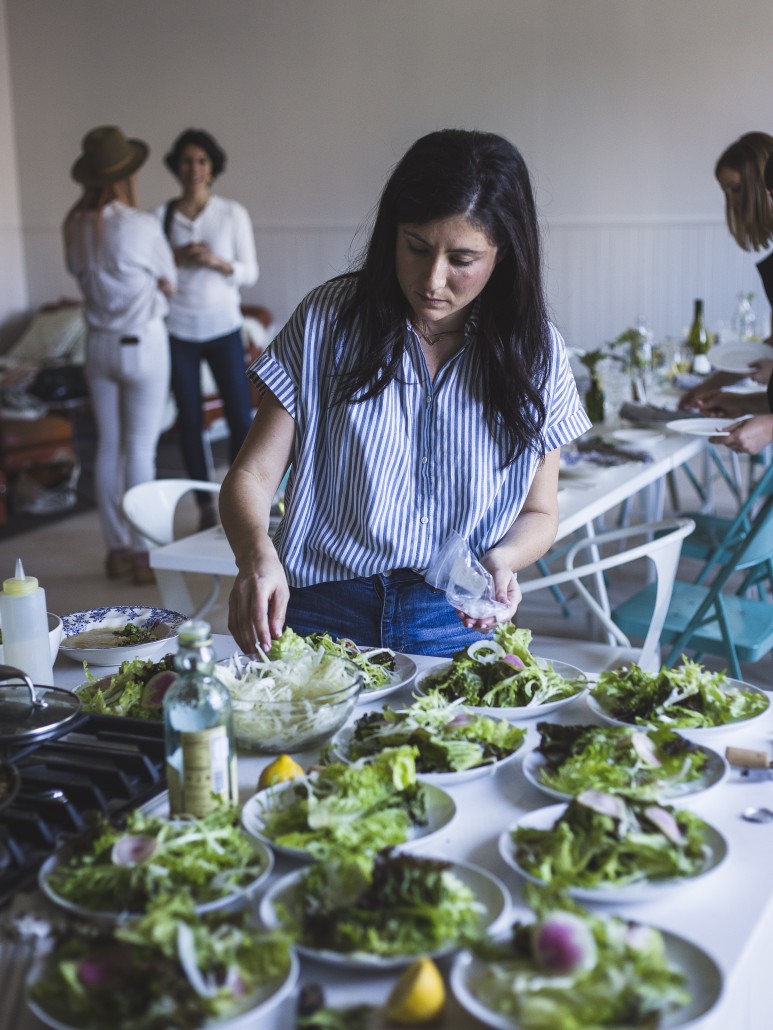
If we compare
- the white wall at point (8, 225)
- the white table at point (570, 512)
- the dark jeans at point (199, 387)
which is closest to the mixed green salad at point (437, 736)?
the white table at point (570, 512)

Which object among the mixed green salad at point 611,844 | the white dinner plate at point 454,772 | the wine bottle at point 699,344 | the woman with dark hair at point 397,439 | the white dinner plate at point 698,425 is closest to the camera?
the mixed green salad at point 611,844

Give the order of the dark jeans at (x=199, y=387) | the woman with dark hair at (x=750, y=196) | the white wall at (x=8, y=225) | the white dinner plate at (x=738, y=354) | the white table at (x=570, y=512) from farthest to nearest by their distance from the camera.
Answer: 1. the white wall at (x=8, y=225)
2. the dark jeans at (x=199, y=387)
3. the white dinner plate at (x=738, y=354)
4. the woman with dark hair at (x=750, y=196)
5. the white table at (x=570, y=512)

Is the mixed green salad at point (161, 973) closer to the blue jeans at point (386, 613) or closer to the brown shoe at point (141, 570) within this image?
the blue jeans at point (386, 613)

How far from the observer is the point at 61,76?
30.6 feet

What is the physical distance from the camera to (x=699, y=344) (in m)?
4.98

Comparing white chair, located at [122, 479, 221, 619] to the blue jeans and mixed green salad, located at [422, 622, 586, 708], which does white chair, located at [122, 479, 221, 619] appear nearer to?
the blue jeans

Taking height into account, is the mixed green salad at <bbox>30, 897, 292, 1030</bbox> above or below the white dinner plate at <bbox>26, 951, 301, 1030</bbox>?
above

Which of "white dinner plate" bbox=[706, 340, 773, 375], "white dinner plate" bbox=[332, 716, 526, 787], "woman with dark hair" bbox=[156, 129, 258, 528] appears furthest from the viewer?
"woman with dark hair" bbox=[156, 129, 258, 528]

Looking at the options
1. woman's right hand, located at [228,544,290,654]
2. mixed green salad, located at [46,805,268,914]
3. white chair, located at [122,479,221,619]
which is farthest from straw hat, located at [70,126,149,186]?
mixed green salad, located at [46,805,268,914]

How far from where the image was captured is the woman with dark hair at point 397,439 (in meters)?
1.84

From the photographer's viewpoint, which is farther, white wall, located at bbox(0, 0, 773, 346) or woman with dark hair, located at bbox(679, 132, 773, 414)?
white wall, located at bbox(0, 0, 773, 346)

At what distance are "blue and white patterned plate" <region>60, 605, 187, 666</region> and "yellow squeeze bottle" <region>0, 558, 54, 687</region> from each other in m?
0.18

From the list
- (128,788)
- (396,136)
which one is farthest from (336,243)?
(128,788)

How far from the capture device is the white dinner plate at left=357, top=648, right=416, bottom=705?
1.54 m
